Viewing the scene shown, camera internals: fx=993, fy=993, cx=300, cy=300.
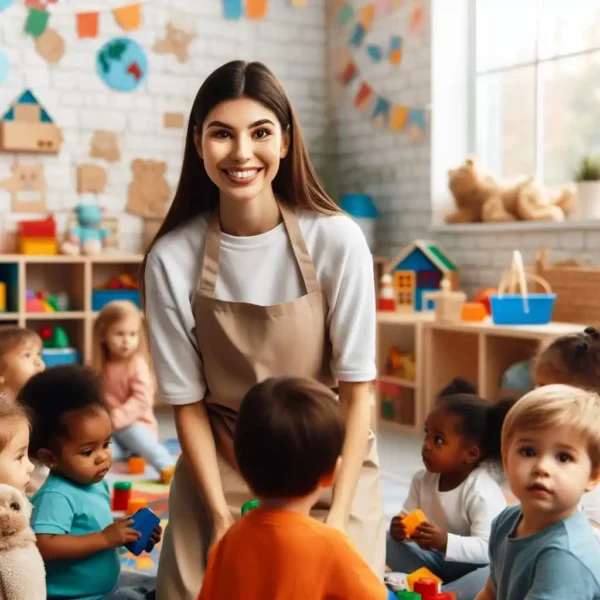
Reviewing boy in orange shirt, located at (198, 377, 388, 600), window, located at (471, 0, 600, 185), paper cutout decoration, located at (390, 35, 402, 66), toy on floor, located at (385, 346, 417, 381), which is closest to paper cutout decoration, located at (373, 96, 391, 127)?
paper cutout decoration, located at (390, 35, 402, 66)

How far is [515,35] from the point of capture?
462cm

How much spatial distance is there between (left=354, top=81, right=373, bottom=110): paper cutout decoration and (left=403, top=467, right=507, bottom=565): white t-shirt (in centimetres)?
328

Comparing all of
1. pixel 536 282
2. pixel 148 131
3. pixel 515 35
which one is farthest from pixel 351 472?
pixel 148 131

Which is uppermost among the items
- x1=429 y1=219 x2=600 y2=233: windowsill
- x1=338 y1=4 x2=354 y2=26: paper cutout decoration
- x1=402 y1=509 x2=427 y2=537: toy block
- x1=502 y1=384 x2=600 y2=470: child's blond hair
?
x1=338 y1=4 x2=354 y2=26: paper cutout decoration

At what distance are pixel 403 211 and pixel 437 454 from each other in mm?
2959

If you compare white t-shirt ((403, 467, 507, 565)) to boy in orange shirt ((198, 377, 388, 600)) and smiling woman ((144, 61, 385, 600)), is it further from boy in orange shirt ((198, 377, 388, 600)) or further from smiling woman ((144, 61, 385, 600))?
boy in orange shirt ((198, 377, 388, 600))

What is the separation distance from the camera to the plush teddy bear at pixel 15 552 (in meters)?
1.42

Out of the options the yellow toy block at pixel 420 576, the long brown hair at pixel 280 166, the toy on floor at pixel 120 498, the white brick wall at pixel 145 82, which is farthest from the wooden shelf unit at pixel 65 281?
the long brown hair at pixel 280 166

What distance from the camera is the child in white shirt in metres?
2.12

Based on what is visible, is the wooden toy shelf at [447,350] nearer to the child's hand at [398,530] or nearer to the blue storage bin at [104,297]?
the blue storage bin at [104,297]

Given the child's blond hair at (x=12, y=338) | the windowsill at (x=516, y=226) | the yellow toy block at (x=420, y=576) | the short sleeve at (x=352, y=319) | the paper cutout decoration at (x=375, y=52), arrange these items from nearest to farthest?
the short sleeve at (x=352, y=319) → the yellow toy block at (x=420, y=576) → the child's blond hair at (x=12, y=338) → the windowsill at (x=516, y=226) → the paper cutout decoration at (x=375, y=52)

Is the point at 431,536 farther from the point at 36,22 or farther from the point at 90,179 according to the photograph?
the point at 36,22

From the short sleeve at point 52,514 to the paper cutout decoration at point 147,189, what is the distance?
11.2 feet

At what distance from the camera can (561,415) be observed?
1.47 metres
